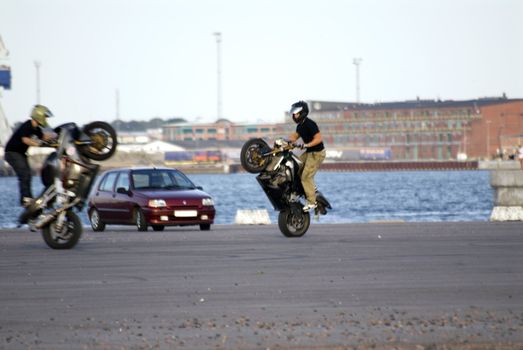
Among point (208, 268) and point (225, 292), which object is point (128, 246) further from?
point (225, 292)

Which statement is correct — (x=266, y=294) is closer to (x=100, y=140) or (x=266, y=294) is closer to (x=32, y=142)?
(x=100, y=140)

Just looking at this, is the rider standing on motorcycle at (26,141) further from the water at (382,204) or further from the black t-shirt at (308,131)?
the water at (382,204)

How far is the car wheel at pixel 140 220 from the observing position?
2509cm

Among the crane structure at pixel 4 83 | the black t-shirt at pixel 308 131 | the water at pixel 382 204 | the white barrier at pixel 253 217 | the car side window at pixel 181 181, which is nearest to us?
the black t-shirt at pixel 308 131

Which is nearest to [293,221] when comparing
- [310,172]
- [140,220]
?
[310,172]

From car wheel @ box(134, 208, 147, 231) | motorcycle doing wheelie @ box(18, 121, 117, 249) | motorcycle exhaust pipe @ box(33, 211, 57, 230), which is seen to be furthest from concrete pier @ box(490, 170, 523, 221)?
motorcycle exhaust pipe @ box(33, 211, 57, 230)

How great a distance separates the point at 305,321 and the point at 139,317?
1388mm

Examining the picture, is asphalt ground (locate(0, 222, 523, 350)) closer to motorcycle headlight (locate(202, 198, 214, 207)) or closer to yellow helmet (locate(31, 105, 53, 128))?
yellow helmet (locate(31, 105, 53, 128))

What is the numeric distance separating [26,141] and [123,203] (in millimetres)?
8263

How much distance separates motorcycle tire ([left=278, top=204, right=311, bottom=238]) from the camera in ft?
65.5

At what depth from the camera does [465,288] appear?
11.6m

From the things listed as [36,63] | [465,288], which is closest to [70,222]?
[465,288]

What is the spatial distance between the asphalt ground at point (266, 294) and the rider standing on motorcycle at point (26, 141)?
95cm

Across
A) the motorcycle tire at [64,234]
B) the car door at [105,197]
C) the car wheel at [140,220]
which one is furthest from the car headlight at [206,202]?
the motorcycle tire at [64,234]
